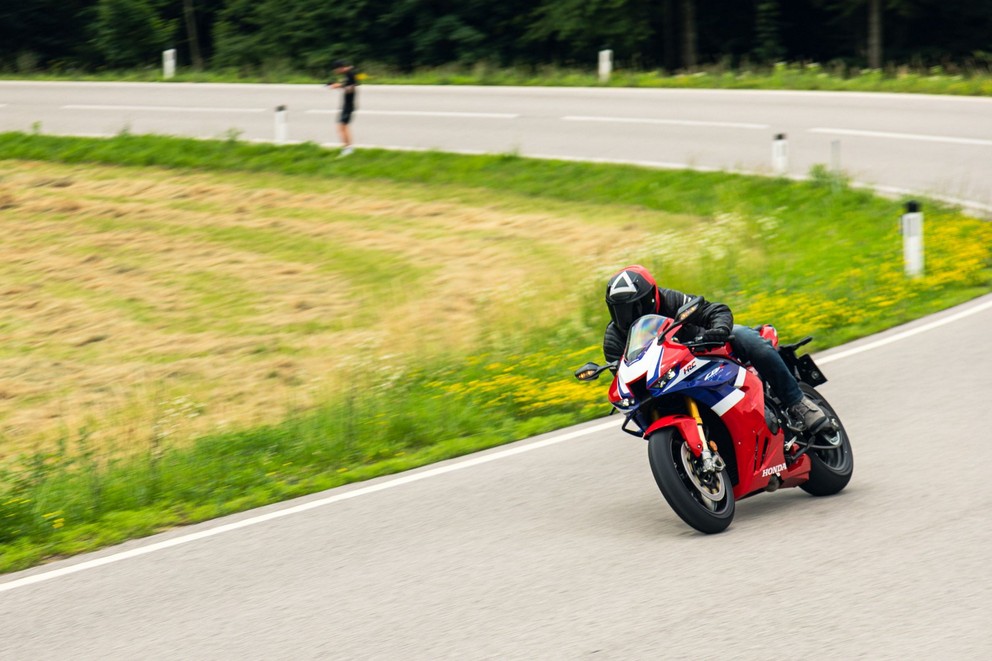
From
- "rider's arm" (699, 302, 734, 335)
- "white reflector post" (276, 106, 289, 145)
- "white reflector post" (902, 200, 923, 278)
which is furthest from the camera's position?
"white reflector post" (276, 106, 289, 145)

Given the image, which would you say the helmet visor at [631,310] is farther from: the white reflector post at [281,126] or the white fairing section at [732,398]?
the white reflector post at [281,126]

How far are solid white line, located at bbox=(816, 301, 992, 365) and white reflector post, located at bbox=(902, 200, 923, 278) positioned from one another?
4.41 feet

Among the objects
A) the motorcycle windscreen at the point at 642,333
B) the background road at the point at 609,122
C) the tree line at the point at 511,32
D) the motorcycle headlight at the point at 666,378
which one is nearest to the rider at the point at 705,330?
the motorcycle windscreen at the point at 642,333

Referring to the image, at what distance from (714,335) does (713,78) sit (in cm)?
2441

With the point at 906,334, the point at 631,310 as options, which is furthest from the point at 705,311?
the point at 906,334

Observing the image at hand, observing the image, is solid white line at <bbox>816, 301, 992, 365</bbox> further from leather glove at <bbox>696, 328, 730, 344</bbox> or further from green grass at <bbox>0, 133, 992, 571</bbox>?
leather glove at <bbox>696, 328, 730, 344</bbox>

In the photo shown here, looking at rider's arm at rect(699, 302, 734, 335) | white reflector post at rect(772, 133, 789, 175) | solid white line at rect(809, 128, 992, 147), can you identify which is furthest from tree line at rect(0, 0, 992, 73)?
rider's arm at rect(699, 302, 734, 335)

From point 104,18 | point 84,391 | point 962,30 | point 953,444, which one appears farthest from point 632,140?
point 104,18

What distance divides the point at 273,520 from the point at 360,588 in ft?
5.32

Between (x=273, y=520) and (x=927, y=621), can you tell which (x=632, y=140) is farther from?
(x=927, y=621)

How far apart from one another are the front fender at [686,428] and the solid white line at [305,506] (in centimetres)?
251

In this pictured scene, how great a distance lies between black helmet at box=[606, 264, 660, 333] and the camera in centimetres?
689

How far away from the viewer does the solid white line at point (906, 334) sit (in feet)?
36.2

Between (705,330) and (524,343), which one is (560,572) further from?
(524,343)
